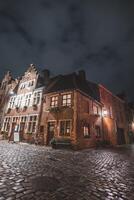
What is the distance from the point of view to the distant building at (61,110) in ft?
53.8

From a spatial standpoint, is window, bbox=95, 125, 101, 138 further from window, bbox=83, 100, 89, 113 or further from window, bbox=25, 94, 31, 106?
window, bbox=25, 94, 31, 106

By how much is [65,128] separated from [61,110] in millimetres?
2158

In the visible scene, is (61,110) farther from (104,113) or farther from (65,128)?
(104,113)

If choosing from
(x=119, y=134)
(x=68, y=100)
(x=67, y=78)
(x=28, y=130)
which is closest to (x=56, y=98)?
(x=68, y=100)

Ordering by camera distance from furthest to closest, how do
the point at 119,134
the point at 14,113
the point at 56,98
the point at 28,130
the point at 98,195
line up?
the point at 119,134
the point at 14,113
the point at 28,130
the point at 56,98
the point at 98,195

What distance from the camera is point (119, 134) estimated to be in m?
25.4

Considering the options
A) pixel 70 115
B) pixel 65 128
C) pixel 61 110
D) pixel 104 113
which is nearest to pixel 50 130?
pixel 65 128

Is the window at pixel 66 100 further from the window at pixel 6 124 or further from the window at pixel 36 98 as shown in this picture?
the window at pixel 6 124

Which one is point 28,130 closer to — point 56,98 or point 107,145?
point 56,98

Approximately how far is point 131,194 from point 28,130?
57.4ft

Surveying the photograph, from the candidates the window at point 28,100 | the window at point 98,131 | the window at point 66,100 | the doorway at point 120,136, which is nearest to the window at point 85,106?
the window at point 66,100

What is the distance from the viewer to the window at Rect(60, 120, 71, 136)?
1583 centimetres

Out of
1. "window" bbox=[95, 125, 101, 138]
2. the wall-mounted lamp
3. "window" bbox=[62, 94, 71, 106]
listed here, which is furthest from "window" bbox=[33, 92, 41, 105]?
the wall-mounted lamp

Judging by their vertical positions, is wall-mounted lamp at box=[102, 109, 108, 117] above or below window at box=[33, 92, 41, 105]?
below
